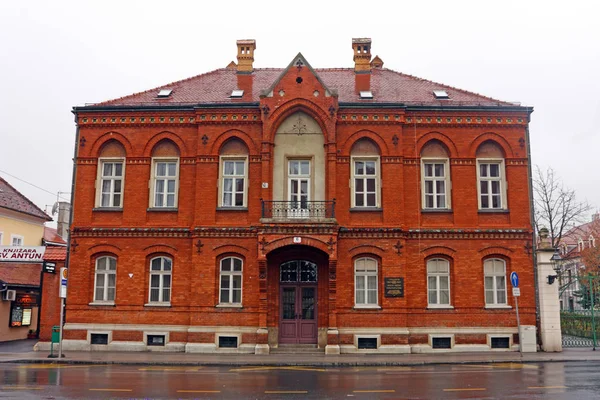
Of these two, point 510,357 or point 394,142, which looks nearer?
point 510,357

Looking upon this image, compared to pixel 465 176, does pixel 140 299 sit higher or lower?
lower

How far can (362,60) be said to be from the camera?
2689 cm

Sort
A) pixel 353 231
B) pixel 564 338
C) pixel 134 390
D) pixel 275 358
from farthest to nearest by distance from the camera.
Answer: pixel 564 338 < pixel 353 231 < pixel 275 358 < pixel 134 390

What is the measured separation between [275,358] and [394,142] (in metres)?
9.83

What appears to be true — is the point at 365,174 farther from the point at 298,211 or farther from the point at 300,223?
the point at 300,223

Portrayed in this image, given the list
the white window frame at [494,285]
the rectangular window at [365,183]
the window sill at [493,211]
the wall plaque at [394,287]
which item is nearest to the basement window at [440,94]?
the rectangular window at [365,183]

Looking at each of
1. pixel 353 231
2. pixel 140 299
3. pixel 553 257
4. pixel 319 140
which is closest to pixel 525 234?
pixel 553 257

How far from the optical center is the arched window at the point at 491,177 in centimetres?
2338

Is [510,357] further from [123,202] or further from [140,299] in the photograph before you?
[123,202]

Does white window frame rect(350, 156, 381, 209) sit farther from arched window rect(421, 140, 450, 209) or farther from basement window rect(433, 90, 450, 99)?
basement window rect(433, 90, 450, 99)

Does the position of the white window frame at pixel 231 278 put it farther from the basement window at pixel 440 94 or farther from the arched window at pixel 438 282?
the basement window at pixel 440 94

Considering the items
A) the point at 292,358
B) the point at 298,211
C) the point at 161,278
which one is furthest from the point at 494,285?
the point at 161,278

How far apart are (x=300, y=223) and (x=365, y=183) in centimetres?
350

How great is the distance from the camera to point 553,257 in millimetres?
22594
